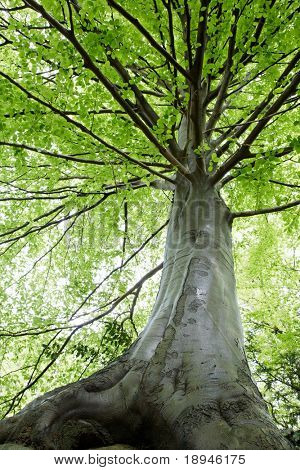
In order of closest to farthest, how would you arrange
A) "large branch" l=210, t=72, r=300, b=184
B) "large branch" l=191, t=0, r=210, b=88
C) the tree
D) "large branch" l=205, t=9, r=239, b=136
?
the tree < "large branch" l=191, t=0, r=210, b=88 < "large branch" l=210, t=72, r=300, b=184 < "large branch" l=205, t=9, r=239, b=136

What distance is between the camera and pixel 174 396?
6.54ft

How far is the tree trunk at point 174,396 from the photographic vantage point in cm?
176

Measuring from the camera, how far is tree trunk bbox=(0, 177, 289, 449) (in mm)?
1758

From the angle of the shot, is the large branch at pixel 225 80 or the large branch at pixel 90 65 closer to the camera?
the large branch at pixel 90 65

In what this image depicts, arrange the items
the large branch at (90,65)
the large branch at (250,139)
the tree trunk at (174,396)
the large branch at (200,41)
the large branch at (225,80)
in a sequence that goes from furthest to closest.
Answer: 1. the large branch at (225,80)
2. the large branch at (250,139)
3. the large branch at (200,41)
4. the large branch at (90,65)
5. the tree trunk at (174,396)

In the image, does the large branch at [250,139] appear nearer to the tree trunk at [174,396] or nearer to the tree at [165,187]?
the tree at [165,187]

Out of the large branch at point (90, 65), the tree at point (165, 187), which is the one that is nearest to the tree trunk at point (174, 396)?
the tree at point (165, 187)

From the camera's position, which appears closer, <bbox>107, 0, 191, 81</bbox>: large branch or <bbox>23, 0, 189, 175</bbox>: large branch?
<bbox>23, 0, 189, 175</bbox>: large branch

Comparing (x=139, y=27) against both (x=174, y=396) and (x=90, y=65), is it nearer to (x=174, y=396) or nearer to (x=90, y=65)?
(x=90, y=65)

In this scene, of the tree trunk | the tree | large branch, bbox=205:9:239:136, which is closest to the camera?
the tree trunk

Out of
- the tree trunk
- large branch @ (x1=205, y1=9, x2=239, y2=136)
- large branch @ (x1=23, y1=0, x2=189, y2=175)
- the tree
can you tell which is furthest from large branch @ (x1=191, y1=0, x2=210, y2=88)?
the tree trunk

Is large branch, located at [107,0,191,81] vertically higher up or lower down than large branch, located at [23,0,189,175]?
higher up

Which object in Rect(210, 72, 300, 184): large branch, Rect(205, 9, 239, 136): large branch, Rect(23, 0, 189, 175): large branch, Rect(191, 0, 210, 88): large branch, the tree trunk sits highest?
Rect(205, 9, 239, 136): large branch

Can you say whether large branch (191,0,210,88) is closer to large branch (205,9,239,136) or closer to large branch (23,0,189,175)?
large branch (205,9,239,136)
